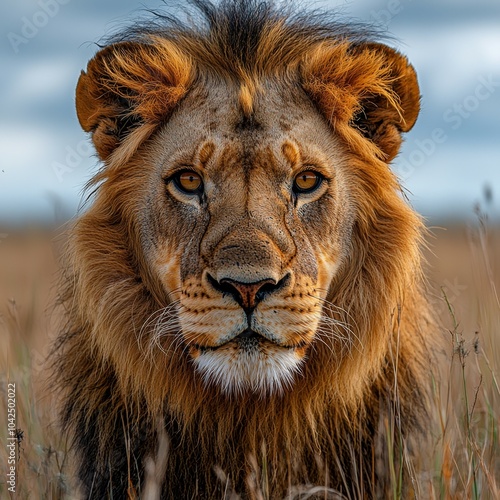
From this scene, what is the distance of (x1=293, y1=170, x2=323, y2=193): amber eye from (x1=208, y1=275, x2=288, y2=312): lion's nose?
611mm

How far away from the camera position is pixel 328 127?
4285 mm

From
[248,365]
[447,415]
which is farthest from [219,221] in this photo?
[447,415]

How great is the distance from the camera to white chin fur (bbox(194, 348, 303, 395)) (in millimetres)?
3643

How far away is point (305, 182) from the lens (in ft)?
13.3

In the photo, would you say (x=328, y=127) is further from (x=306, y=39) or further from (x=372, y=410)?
(x=372, y=410)

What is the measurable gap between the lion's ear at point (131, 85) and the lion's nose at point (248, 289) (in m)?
1.17

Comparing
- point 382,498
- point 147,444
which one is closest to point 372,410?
point 382,498

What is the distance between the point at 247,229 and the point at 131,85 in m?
1.06

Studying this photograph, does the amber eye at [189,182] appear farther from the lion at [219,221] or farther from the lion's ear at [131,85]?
the lion's ear at [131,85]

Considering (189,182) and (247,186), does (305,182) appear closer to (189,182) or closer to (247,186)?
(247,186)

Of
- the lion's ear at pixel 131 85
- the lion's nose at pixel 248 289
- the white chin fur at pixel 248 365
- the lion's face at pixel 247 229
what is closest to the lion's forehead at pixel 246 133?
the lion's face at pixel 247 229

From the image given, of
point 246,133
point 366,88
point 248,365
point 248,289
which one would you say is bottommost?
point 248,365

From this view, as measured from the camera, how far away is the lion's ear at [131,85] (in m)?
4.27

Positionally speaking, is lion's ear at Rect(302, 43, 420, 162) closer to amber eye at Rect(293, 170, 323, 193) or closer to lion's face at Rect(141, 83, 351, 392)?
lion's face at Rect(141, 83, 351, 392)
